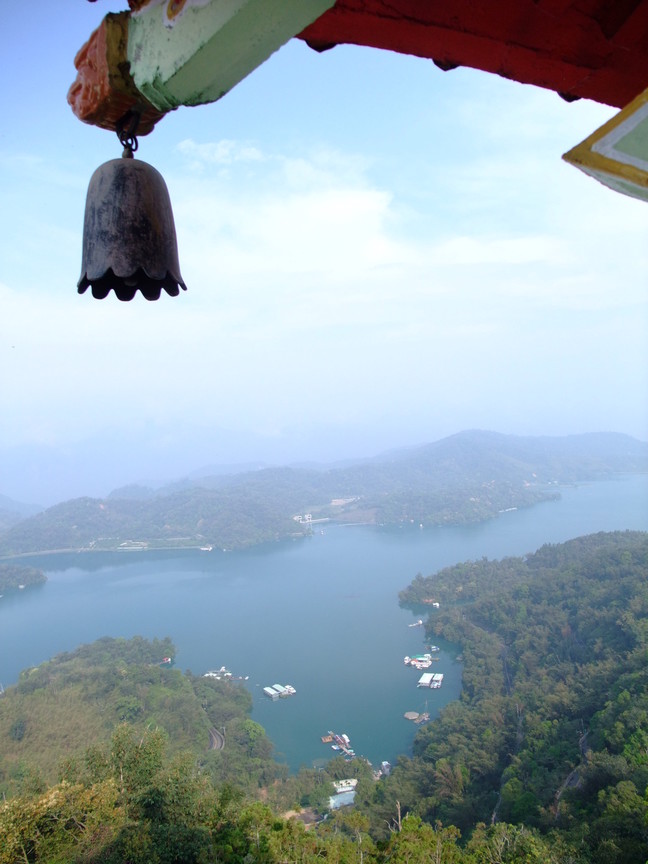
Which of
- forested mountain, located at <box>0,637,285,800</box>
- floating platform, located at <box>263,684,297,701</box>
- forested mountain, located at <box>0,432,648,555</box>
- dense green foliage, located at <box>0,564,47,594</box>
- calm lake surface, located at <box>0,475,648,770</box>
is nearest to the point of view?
forested mountain, located at <box>0,637,285,800</box>

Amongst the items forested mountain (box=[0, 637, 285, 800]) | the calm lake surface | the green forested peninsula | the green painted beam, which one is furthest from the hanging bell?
the calm lake surface

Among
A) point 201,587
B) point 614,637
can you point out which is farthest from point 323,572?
point 614,637

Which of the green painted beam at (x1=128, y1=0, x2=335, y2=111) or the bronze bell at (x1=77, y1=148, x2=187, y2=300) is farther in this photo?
the bronze bell at (x1=77, y1=148, x2=187, y2=300)

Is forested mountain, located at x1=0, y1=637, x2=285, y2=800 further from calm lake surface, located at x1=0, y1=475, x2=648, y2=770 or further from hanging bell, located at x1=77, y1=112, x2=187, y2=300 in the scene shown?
hanging bell, located at x1=77, y1=112, x2=187, y2=300

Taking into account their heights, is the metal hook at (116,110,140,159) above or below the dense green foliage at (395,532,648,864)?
above

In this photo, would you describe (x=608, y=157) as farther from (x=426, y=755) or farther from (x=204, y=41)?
(x=426, y=755)
